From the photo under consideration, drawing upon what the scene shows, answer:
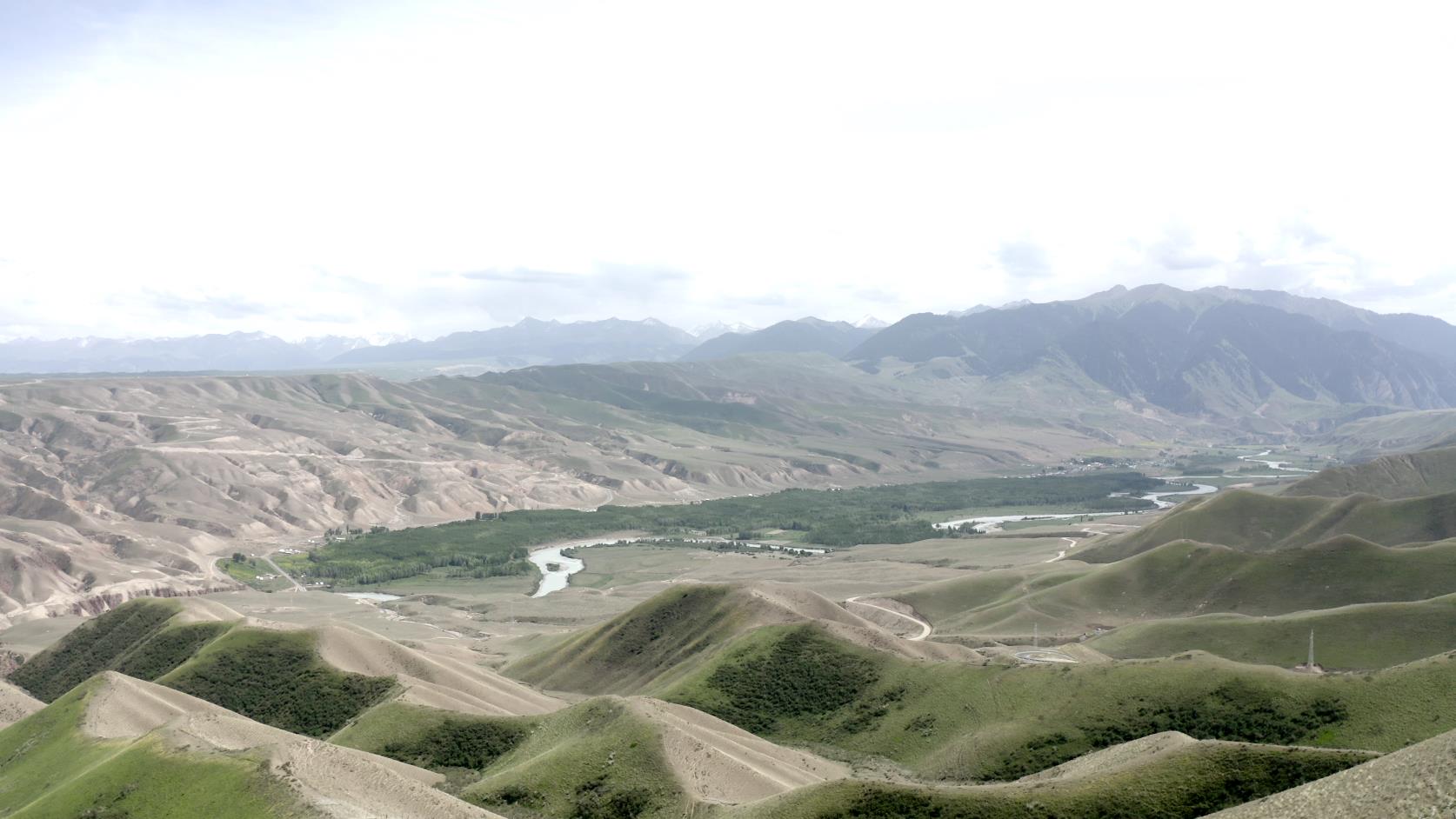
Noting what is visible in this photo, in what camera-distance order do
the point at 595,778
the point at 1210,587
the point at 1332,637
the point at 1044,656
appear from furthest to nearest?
the point at 1210,587, the point at 1044,656, the point at 1332,637, the point at 595,778

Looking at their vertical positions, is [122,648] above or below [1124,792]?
below

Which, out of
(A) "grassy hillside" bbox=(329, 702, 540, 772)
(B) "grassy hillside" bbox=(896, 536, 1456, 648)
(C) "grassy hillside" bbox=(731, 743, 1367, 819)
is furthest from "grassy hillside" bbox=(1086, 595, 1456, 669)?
(A) "grassy hillside" bbox=(329, 702, 540, 772)

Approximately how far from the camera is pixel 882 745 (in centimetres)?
10019

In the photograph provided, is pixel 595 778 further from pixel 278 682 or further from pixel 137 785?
pixel 278 682

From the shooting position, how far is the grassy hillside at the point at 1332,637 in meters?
117

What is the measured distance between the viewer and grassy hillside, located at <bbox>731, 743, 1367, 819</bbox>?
207 ft

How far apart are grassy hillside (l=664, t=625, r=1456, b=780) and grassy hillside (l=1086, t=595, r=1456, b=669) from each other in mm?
22580

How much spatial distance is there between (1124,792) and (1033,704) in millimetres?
33843

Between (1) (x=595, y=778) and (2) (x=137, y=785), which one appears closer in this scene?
(2) (x=137, y=785)

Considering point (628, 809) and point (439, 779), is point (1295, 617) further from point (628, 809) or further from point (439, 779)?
point (439, 779)

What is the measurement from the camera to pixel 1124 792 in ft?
210

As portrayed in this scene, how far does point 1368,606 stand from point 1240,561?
118ft

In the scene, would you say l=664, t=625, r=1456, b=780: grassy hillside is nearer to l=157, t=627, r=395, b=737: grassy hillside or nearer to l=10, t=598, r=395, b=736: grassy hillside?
l=157, t=627, r=395, b=737: grassy hillside

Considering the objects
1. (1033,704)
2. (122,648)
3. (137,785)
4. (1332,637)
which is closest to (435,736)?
(137,785)
